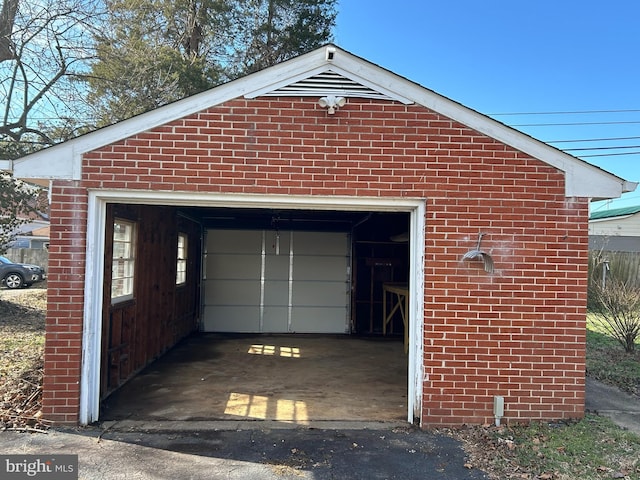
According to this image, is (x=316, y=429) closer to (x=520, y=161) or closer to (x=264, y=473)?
(x=264, y=473)

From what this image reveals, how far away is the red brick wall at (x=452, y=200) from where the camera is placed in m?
4.91

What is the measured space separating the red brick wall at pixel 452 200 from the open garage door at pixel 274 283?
714 cm

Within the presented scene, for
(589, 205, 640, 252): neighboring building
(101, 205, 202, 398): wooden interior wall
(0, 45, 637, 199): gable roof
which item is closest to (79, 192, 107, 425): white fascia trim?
(101, 205, 202, 398): wooden interior wall

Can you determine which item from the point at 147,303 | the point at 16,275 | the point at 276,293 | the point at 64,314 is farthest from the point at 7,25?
the point at 16,275

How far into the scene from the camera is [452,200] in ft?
16.5

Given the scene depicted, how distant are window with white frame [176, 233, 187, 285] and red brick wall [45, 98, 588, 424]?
17.4 ft

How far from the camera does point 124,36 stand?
11.8 meters

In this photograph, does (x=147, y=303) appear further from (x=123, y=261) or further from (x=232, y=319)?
(x=232, y=319)

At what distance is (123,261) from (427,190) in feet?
14.2

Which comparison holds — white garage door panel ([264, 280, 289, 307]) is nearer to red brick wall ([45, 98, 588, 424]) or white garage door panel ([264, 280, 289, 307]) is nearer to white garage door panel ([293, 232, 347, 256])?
white garage door panel ([293, 232, 347, 256])

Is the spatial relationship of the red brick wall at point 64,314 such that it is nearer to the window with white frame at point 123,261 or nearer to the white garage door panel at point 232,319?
the window with white frame at point 123,261

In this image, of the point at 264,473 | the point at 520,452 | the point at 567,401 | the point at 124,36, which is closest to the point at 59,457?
the point at 264,473

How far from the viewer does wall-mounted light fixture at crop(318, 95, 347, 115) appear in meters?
4.90

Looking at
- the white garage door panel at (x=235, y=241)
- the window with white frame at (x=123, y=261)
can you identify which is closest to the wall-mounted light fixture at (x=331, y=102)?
the window with white frame at (x=123, y=261)
